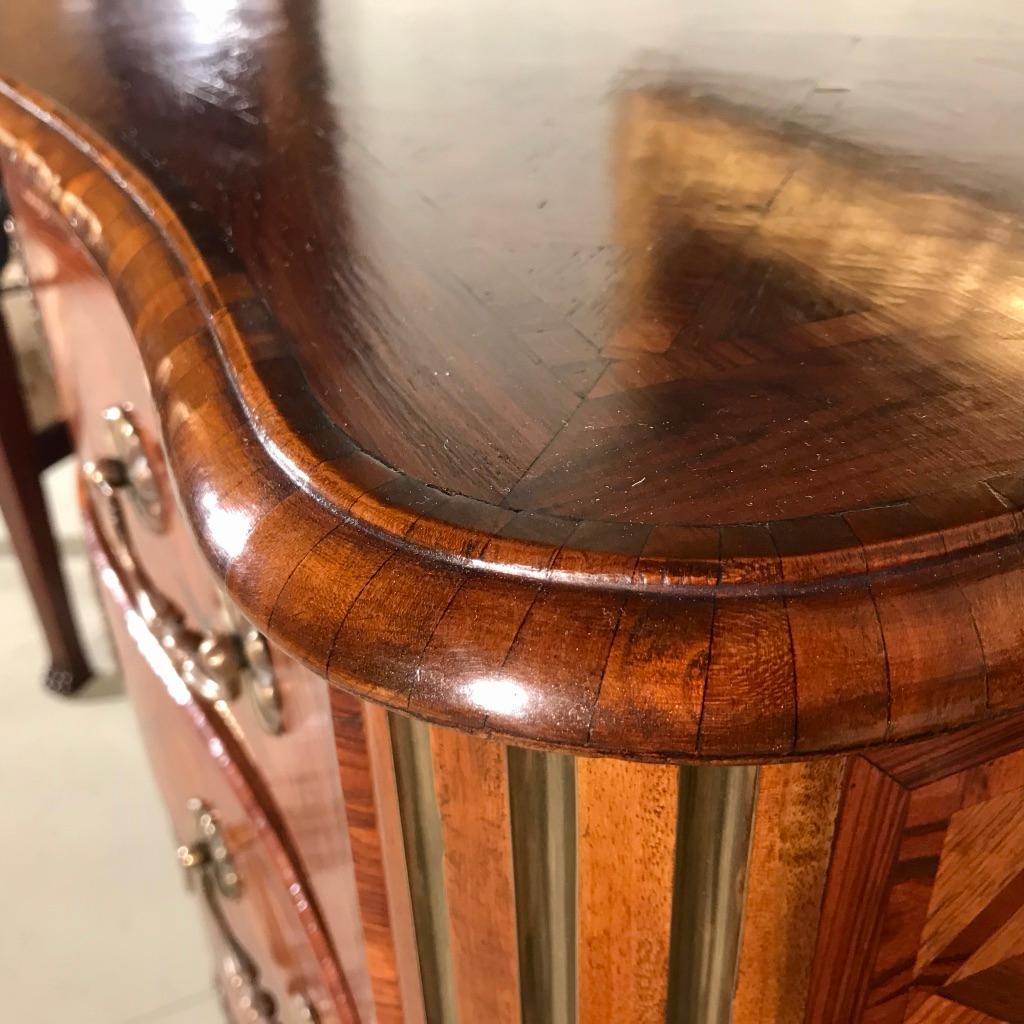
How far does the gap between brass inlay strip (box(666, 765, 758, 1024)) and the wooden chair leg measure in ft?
2.91

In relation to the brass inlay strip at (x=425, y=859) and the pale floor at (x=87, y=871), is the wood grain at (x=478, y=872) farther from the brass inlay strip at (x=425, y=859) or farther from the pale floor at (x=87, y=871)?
the pale floor at (x=87, y=871)

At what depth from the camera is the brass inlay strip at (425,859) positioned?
318 mm

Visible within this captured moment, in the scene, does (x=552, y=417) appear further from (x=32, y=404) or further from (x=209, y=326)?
(x=32, y=404)

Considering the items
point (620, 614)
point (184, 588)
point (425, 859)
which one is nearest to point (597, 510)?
Result: point (620, 614)

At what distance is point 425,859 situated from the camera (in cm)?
35

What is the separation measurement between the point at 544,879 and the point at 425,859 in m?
0.04

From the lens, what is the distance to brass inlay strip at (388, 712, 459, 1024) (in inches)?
12.5

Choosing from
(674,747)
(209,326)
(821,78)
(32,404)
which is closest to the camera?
(674,747)

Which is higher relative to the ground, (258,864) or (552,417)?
(552,417)

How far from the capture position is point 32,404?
3.60 feet

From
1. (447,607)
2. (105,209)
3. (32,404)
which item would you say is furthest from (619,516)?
(32,404)

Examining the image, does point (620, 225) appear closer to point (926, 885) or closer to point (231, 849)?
point (926, 885)

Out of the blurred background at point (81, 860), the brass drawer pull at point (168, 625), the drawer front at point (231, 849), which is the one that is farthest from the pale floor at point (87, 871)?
the brass drawer pull at point (168, 625)

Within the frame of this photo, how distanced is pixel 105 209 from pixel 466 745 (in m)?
0.30
